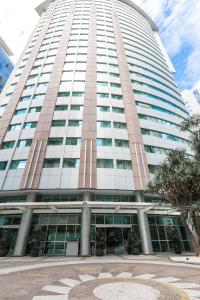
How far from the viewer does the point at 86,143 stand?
90.6ft

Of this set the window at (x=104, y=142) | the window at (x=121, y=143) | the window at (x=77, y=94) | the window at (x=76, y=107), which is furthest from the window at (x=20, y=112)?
the window at (x=121, y=143)

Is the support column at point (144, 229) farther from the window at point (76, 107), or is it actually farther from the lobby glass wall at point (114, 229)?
the window at point (76, 107)

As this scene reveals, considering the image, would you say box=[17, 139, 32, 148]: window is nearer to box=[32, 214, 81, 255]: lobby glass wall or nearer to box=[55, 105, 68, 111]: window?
box=[55, 105, 68, 111]: window

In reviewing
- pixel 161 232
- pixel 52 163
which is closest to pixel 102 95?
pixel 52 163

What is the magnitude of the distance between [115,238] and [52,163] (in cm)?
1273

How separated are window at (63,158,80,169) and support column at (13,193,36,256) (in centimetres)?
581

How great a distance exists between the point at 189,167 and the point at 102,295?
1489 centimetres

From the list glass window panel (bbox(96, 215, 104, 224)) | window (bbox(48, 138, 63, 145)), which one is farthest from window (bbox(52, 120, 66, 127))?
glass window panel (bbox(96, 215, 104, 224))

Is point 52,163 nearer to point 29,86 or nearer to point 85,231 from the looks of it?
point 85,231

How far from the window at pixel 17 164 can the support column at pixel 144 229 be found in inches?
620

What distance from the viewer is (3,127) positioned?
31.1 m

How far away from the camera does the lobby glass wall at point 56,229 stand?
2283 cm

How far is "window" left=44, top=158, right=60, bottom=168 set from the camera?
1035 inches

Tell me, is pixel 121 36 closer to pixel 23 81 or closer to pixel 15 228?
pixel 23 81
